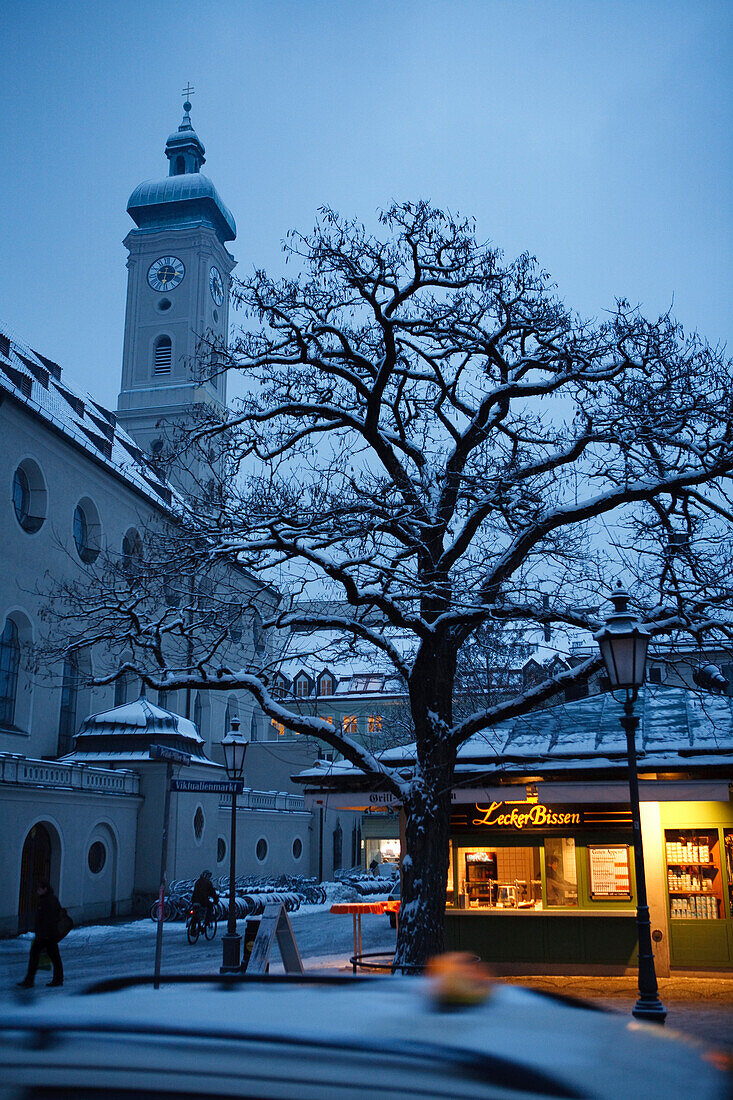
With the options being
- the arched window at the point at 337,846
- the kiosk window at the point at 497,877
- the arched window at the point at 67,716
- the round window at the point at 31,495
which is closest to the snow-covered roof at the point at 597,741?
the kiosk window at the point at 497,877

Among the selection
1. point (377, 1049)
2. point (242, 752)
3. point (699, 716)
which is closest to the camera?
point (377, 1049)

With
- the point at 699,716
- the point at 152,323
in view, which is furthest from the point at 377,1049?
the point at 152,323

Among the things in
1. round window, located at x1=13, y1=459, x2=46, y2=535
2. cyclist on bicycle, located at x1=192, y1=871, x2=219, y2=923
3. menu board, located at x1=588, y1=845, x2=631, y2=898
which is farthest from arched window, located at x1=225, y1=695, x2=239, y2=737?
menu board, located at x1=588, y1=845, x2=631, y2=898

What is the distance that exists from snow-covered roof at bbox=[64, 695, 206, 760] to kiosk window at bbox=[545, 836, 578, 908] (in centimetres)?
1969

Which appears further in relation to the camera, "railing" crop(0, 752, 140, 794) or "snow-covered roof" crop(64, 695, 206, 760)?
"snow-covered roof" crop(64, 695, 206, 760)

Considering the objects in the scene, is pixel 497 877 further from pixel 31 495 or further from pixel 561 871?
pixel 31 495

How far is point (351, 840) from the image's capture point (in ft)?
200

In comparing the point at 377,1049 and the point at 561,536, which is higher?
the point at 561,536

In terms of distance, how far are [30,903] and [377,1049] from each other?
2875 cm

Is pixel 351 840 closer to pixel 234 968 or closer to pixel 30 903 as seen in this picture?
pixel 30 903

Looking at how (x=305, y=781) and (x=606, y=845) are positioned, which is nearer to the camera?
(x=606, y=845)

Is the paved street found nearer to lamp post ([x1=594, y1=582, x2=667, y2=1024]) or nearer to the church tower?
lamp post ([x1=594, y1=582, x2=667, y2=1024])

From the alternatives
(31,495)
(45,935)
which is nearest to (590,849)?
(45,935)

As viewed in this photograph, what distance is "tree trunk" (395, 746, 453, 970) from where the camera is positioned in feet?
39.8
